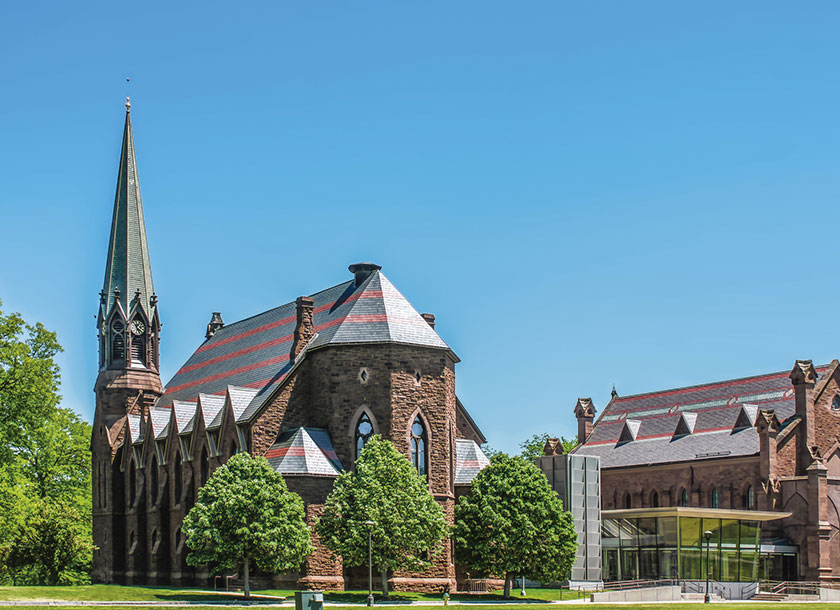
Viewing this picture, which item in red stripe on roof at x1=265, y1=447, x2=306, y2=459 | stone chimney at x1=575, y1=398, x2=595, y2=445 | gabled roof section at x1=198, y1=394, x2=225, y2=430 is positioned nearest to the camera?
red stripe on roof at x1=265, y1=447, x2=306, y2=459

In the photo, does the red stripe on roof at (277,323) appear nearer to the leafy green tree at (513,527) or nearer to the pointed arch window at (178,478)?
the pointed arch window at (178,478)

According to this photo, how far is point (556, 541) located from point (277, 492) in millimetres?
14806

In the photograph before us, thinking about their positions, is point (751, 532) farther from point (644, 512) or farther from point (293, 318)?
point (293, 318)

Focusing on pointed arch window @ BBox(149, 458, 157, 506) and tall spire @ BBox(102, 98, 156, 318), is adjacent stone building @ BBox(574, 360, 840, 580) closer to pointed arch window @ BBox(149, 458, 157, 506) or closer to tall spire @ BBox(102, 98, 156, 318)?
pointed arch window @ BBox(149, 458, 157, 506)

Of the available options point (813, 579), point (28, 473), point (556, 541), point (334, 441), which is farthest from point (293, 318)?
point (813, 579)

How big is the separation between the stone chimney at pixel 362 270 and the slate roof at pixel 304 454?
10.8 meters

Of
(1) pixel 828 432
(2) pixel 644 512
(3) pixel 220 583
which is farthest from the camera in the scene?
(1) pixel 828 432

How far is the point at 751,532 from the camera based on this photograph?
75.2 m

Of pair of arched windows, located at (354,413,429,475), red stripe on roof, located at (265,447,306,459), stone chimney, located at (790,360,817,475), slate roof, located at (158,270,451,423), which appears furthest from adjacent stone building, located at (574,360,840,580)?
red stripe on roof, located at (265,447,306,459)

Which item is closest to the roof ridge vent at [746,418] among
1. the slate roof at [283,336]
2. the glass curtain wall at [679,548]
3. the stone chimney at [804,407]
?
the stone chimney at [804,407]

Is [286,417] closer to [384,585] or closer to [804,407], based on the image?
[384,585]

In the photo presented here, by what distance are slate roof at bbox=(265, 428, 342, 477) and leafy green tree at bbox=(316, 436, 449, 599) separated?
2.32 meters

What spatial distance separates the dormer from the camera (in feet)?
306

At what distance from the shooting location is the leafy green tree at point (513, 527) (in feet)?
193
